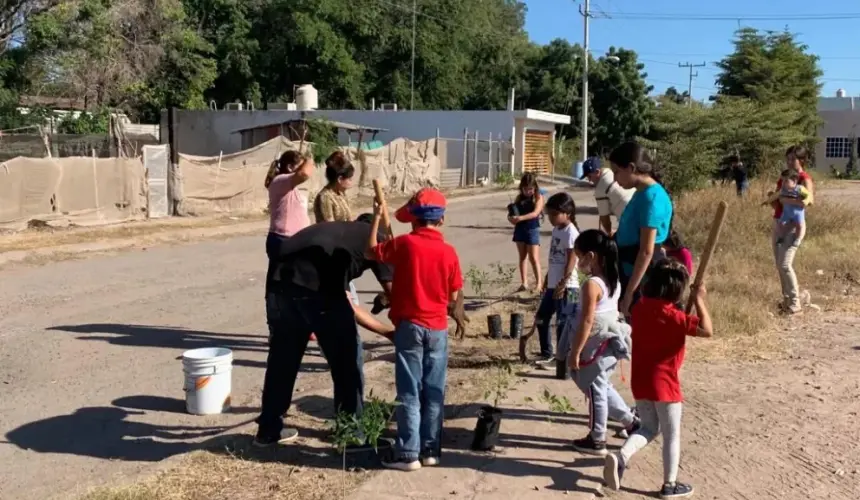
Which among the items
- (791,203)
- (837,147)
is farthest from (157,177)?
(837,147)

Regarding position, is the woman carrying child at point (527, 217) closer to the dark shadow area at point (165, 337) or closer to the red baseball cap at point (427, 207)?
the dark shadow area at point (165, 337)

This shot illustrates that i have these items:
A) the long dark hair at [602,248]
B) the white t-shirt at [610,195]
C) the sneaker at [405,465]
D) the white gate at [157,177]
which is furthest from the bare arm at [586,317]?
the white gate at [157,177]

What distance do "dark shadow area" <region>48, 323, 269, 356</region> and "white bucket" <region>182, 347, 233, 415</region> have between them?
2.04 metres

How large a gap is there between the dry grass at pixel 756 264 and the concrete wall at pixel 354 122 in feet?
74.2

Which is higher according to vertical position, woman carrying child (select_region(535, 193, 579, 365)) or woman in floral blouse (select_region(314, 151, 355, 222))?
woman in floral blouse (select_region(314, 151, 355, 222))

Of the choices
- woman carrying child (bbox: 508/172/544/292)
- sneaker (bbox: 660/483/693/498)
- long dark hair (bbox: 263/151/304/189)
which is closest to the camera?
sneaker (bbox: 660/483/693/498)

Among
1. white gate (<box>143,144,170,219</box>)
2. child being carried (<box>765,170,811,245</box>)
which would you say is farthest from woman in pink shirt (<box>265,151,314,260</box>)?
white gate (<box>143,144,170,219</box>)

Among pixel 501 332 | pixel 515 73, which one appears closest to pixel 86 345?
pixel 501 332

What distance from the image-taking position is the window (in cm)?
5679

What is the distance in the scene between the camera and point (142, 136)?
104 feet

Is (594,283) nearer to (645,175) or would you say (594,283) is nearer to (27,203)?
(645,175)

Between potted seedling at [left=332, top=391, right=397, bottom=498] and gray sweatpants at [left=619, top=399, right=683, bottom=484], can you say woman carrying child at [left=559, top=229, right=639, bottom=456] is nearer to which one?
gray sweatpants at [left=619, top=399, right=683, bottom=484]

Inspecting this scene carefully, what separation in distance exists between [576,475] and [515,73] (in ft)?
189

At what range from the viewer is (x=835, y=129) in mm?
57375
